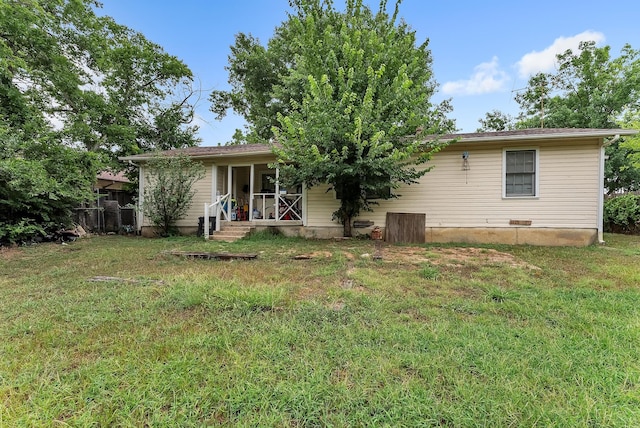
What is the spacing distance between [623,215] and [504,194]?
6.20 meters

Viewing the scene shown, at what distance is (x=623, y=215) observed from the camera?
9945 mm

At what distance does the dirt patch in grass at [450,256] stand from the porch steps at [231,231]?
4092 millimetres

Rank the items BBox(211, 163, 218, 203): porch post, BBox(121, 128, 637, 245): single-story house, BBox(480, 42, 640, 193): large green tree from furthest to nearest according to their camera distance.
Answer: BBox(480, 42, 640, 193): large green tree < BBox(211, 163, 218, 203): porch post < BBox(121, 128, 637, 245): single-story house

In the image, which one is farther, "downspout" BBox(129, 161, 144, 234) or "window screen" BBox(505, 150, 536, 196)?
"downspout" BBox(129, 161, 144, 234)

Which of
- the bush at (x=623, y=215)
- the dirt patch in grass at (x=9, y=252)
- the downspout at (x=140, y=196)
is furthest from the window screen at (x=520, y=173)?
the dirt patch in grass at (x=9, y=252)

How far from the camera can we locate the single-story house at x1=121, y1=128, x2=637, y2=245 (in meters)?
7.09

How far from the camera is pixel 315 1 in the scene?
1013 cm

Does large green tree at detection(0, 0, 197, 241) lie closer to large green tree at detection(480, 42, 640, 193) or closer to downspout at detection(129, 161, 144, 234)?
downspout at detection(129, 161, 144, 234)

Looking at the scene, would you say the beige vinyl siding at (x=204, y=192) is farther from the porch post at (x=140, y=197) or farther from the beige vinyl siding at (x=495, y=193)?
the beige vinyl siding at (x=495, y=193)

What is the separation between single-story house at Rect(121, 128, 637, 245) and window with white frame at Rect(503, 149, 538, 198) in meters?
0.02

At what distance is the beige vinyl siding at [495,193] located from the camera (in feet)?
23.3

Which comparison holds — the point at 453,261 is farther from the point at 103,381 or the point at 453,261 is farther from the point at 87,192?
the point at 87,192

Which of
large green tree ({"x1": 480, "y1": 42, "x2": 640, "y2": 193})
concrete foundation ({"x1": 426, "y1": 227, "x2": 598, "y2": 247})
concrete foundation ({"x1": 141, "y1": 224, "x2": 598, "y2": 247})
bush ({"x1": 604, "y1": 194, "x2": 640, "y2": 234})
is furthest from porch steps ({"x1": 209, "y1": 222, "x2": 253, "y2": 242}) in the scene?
large green tree ({"x1": 480, "y1": 42, "x2": 640, "y2": 193})

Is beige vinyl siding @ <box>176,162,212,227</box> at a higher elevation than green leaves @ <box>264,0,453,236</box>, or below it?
below
